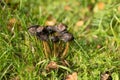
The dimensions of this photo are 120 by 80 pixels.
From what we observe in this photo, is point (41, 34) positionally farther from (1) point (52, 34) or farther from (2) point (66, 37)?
(2) point (66, 37)

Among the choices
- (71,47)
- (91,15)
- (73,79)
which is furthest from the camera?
(91,15)

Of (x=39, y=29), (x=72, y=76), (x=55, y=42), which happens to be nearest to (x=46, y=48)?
(x=55, y=42)

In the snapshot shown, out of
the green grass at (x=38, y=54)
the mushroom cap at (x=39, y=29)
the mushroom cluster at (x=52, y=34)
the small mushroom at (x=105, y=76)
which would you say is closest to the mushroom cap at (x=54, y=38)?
the mushroom cluster at (x=52, y=34)

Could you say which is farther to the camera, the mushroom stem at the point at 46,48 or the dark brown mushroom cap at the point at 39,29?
the mushroom stem at the point at 46,48

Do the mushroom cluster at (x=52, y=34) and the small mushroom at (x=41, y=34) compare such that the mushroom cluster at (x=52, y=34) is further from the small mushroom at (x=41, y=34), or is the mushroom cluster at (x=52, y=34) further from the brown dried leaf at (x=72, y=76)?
the brown dried leaf at (x=72, y=76)

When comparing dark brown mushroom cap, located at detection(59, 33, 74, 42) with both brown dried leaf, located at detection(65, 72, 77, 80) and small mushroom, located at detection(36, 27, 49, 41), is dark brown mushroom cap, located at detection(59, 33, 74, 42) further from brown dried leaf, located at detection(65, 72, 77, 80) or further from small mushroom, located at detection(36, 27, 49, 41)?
brown dried leaf, located at detection(65, 72, 77, 80)

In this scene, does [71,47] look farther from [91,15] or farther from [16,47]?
[91,15]

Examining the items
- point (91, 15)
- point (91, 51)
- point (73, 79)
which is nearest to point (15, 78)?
point (73, 79)

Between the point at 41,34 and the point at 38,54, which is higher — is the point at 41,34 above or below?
above

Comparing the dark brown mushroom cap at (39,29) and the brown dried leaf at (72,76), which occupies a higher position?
the dark brown mushroom cap at (39,29)

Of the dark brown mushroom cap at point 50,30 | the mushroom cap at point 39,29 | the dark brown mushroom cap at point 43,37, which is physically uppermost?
the mushroom cap at point 39,29

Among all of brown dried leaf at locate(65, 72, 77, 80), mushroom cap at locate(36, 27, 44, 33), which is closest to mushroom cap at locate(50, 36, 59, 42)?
mushroom cap at locate(36, 27, 44, 33)
